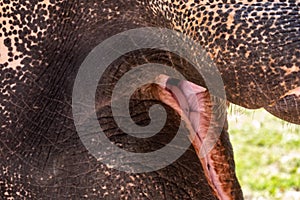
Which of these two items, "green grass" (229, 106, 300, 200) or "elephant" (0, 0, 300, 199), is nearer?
"elephant" (0, 0, 300, 199)

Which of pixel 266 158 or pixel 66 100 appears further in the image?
pixel 266 158

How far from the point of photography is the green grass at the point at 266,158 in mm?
4777

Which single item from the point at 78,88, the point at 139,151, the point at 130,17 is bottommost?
the point at 139,151

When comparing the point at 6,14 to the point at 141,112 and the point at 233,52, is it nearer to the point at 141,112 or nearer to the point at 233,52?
the point at 141,112

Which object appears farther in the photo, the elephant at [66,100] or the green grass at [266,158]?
the green grass at [266,158]

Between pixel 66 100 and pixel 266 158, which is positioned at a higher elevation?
pixel 66 100

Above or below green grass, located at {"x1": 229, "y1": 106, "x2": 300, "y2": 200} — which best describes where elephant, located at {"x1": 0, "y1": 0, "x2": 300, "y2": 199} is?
above

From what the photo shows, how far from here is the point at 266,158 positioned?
5215 mm

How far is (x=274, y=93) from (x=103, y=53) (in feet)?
1.95

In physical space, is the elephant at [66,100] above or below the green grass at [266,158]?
above

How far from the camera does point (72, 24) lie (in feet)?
8.17

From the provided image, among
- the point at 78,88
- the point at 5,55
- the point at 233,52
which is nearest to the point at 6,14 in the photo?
the point at 5,55

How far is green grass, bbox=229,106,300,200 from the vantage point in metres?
4.78

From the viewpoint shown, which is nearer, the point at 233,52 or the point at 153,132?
the point at 233,52
